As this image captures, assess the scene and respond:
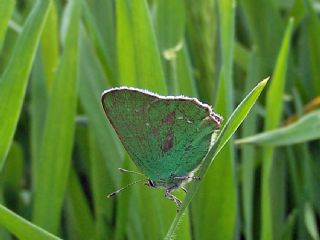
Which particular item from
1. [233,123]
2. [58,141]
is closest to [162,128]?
[233,123]

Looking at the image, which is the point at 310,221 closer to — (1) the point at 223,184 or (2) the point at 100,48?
(1) the point at 223,184

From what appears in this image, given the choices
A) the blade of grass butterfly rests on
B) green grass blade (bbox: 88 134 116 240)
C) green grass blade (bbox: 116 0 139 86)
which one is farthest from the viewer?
green grass blade (bbox: 88 134 116 240)

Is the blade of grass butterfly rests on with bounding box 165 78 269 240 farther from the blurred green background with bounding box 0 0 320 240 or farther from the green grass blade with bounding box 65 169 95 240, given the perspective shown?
the green grass blade with bounding box 65 169 95 240

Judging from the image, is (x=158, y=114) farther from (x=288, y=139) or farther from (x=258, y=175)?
(x=258, y=175)

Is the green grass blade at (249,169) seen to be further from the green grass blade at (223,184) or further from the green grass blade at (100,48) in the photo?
the green grass blade at (100,48)

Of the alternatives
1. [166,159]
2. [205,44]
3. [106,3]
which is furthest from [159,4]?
[166,159]

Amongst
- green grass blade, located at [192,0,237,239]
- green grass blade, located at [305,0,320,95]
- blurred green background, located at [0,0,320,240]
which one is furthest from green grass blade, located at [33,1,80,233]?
green grass blade, located at [305,0,320,95]
